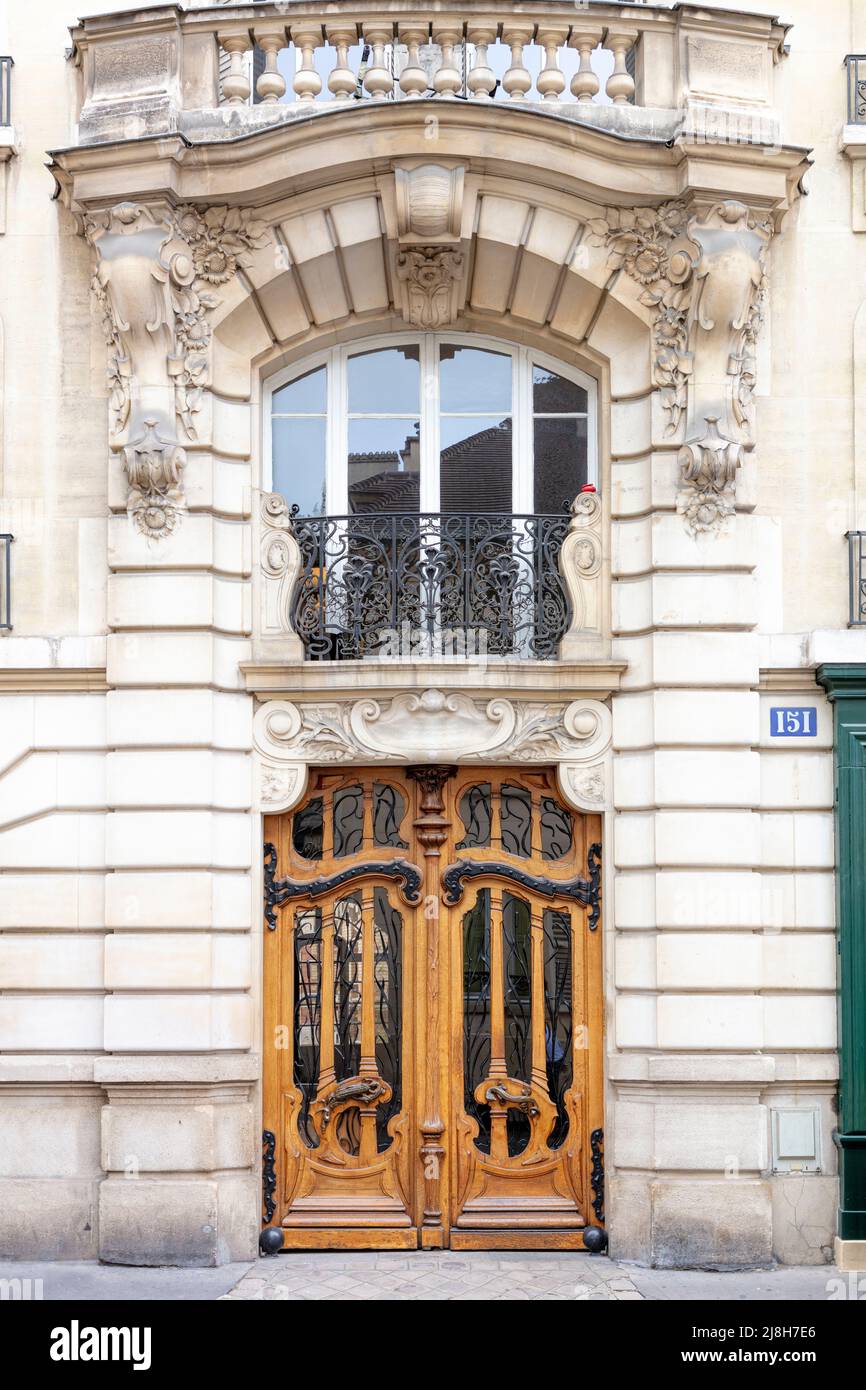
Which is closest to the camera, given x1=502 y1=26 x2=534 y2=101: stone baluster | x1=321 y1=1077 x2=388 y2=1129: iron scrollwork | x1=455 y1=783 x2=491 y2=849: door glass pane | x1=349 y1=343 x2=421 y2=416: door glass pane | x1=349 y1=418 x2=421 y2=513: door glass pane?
x1=502 y1=26 x2=534 y2=101: stone baluster

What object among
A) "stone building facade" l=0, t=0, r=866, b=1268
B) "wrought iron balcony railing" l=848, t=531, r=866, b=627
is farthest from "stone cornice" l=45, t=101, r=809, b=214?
"wrought iron balcony railing" l=848, t=531, r=866, b=627

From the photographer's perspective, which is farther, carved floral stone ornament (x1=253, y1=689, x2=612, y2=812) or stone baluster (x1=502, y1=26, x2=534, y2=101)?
carved floral stone ornament (x1=253, y1=689, x2=612, y2=812)

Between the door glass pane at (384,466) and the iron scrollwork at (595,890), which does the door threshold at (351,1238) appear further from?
the door glass pane at (384,466)

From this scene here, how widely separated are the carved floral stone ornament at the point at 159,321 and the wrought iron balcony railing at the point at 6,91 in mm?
1016

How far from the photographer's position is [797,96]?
35.4 ft

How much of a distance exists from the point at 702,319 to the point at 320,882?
13.9ft

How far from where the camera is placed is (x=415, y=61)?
10.4 metres

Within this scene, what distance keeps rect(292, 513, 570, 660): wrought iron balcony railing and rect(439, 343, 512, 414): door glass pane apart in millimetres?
859

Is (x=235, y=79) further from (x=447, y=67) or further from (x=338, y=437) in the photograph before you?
(x=338, y=437)

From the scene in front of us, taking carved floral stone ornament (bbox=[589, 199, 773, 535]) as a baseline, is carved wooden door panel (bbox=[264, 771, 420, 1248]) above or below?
below

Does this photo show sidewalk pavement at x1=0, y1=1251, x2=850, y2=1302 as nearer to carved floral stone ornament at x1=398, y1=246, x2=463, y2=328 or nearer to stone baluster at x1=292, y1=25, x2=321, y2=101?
carved floral stone ornament at x1=398, y1=246, x2=463, y2=328

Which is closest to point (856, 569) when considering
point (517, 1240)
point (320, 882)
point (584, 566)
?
point (584, 566)

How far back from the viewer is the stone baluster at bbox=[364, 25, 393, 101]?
10.4 metres

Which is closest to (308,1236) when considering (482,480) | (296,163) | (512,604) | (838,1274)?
(838,1274)
